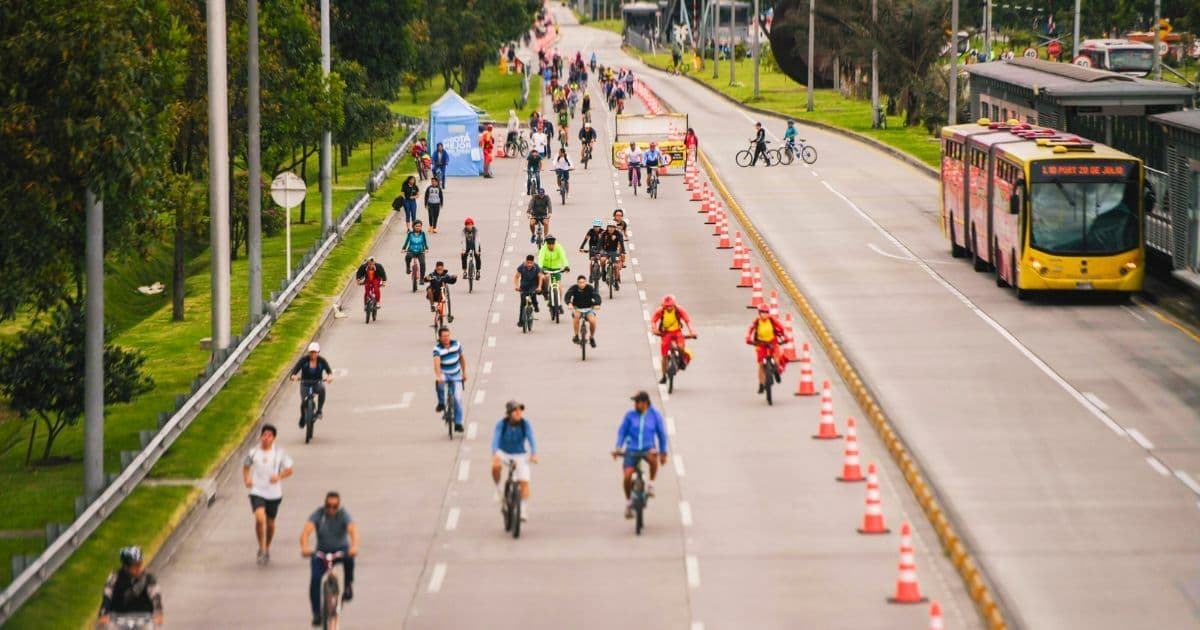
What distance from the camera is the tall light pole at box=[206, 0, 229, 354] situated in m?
32.1

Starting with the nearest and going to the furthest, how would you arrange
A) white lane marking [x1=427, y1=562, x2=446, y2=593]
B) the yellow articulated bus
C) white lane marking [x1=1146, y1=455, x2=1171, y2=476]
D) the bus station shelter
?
white lane marking [x1=427, y1=562, x2=446, y2=593] < white lane marking [x1=1146, y1=455, x2=1171, y2=476] < the bus station shelter < the yellow articulated bus

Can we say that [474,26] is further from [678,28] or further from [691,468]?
[691,468]

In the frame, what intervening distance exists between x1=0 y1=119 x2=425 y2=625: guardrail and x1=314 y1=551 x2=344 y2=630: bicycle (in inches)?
112

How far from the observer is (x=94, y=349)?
23297mm

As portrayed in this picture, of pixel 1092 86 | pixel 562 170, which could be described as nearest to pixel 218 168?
pixel 1092 86

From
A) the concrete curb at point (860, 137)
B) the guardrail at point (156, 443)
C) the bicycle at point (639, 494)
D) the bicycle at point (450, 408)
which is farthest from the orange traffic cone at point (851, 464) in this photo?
the concrete curb at point (860, 137)

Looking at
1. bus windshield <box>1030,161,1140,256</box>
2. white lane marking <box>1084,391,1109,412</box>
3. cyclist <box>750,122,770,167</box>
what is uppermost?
cyclist <box>750,122,770,167</box>

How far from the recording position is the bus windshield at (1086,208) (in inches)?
1442

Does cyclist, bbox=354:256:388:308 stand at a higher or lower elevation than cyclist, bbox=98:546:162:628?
higher

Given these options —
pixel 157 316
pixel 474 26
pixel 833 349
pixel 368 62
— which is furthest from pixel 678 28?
pixel 833 349

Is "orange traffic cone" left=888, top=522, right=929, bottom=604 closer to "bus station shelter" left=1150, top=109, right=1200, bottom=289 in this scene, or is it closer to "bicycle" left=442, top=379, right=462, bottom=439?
"bicycle" left=442, top=379, right=462, bottom=439

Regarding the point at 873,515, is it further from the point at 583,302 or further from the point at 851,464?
the point at 583,302

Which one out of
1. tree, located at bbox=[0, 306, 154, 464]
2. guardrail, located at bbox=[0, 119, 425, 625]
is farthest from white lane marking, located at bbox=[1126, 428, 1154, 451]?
tree, located at bbox=[0, 306, 154, 464]

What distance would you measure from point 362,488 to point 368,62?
129 feet
